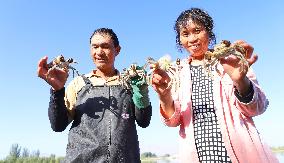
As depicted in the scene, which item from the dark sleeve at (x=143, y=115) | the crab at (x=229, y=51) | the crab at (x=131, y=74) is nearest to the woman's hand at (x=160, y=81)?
the crab at (x=131, y=74)

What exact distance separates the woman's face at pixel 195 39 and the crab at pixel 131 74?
456 mm

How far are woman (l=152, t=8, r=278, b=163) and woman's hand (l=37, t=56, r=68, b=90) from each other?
3.31ft

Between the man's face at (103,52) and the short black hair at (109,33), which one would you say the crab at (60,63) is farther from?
the short black hair at (109,33)

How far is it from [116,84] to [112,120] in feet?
1.38

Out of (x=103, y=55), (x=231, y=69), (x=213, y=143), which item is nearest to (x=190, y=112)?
(x=213, y=143)

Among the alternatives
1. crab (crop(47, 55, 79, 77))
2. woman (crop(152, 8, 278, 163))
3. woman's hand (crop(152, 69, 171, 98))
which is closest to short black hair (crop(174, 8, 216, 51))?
woman (crop(152, 8, 278, 163))

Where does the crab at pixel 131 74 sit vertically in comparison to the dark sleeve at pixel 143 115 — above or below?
above

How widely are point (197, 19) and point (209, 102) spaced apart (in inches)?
30.6

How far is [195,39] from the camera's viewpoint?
10.2 feet

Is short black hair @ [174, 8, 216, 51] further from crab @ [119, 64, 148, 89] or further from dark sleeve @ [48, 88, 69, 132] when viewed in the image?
dark sleeve @ [48, 88, 69, 132]

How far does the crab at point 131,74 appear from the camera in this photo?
3.13 m

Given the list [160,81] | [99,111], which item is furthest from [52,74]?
[160,81]

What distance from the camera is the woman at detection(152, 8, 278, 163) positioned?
103 inches

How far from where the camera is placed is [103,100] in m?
3.58
